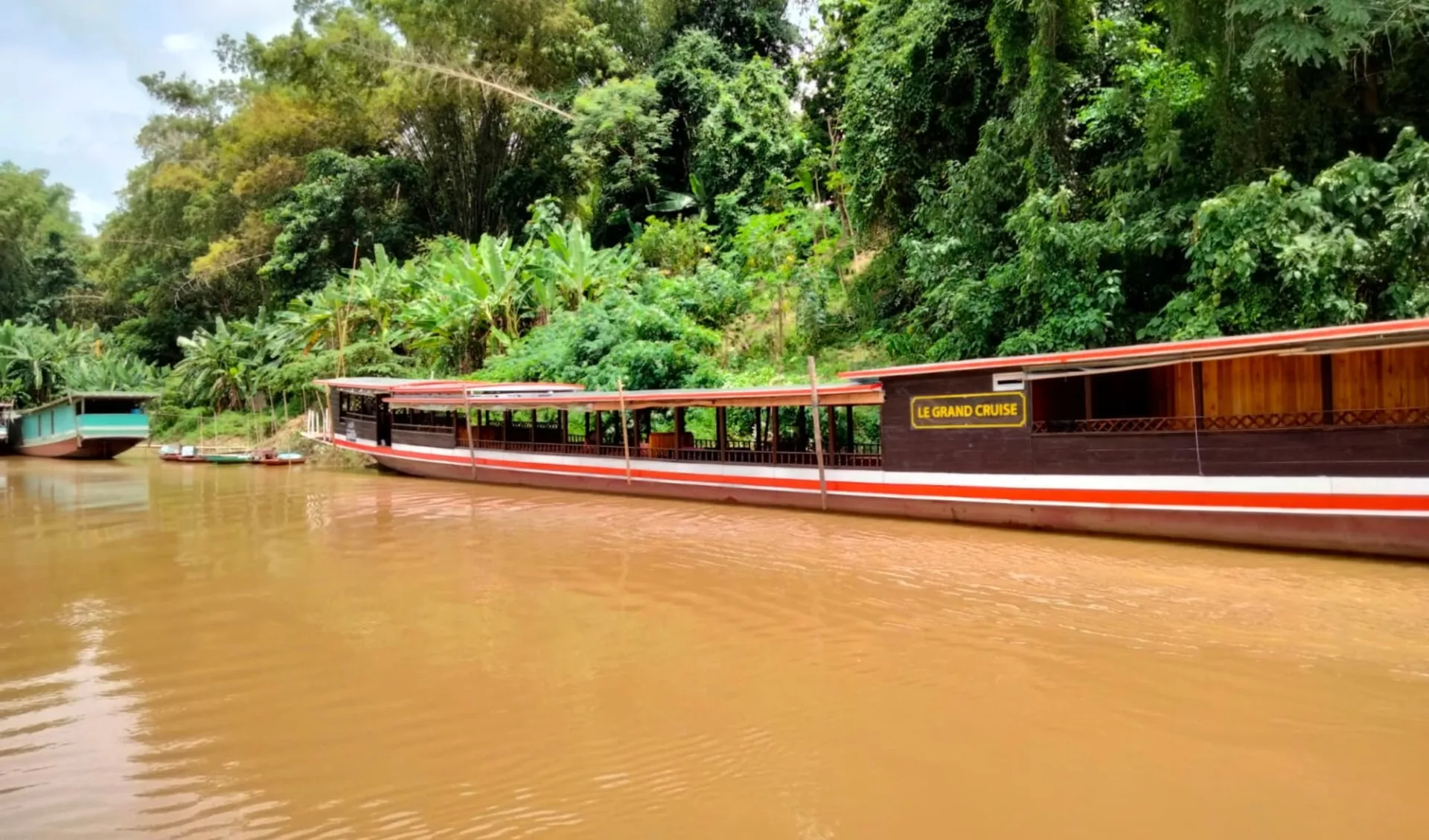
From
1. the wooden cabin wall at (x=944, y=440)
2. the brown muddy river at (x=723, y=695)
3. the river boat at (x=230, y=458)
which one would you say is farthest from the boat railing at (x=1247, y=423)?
the river boat at (x=230, y=458)

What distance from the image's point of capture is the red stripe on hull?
1012 inches

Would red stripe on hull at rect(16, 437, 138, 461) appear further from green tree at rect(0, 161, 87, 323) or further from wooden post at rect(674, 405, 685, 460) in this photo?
wooden post at rect(674, 405, 685, 460)

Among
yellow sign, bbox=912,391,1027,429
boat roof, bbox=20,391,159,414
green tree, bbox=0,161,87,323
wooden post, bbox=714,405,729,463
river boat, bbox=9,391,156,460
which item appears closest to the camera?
yellow sign, bbox=912,391,1027,429

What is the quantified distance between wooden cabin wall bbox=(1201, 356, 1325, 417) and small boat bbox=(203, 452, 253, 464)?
22.2 meters

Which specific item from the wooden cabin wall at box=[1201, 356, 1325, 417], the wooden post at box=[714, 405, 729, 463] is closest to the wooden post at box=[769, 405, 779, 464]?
the wooden post at box=[714, 405, 729, 463]

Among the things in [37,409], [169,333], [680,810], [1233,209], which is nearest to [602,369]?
[1233,209]

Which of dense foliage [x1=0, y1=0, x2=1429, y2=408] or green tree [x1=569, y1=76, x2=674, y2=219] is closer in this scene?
dense foliage [x1=0, y1=0, x2=1429, y2=408]

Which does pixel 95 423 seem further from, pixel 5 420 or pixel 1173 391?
pixel 1173 391

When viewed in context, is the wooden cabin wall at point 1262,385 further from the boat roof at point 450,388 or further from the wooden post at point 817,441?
the boat roof at point 450,388

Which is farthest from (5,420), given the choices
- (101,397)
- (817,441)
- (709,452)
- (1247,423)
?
(1247,423)

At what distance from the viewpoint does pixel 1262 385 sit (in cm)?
920

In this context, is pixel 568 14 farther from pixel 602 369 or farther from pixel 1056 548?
pixel 1056 548

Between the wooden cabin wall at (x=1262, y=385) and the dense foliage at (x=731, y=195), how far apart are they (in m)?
2.00

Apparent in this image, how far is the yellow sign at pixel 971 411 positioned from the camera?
10.2m
